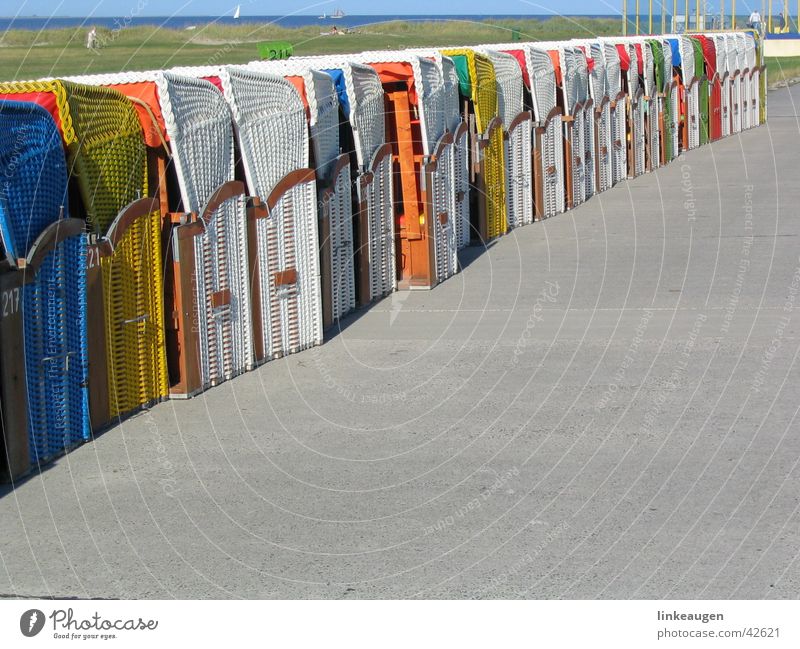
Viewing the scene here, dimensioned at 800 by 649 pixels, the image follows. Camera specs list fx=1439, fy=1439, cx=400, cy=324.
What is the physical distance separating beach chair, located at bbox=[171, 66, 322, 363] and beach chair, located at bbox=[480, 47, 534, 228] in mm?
6405

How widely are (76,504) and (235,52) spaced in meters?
50.5

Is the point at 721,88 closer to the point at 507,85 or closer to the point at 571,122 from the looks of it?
the point at 571,122

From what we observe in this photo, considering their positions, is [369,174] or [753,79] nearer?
[369,174]

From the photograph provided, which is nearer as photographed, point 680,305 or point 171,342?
point 171,342

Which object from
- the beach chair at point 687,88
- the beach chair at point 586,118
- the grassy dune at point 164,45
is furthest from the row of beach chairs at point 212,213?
the grassy dune at point 164,45

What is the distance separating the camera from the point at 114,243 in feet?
28.3

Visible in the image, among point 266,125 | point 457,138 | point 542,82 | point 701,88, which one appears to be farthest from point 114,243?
point 701,88

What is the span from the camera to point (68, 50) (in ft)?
206

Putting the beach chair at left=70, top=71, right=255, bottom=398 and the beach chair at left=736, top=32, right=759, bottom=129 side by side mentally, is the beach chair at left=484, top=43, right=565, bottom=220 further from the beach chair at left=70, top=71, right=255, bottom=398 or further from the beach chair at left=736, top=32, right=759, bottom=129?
the beach chair at left=736, top=32, right=759, bottom=129

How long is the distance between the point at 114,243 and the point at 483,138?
8.30 m

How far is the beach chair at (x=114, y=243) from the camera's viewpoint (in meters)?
8.40

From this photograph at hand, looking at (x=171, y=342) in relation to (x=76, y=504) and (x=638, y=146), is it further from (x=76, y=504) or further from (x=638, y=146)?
(x=638, y=146)

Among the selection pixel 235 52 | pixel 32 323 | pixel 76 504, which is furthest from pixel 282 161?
pixel 235 52

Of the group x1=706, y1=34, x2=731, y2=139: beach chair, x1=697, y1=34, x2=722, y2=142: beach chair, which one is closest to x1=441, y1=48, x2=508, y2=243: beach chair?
x1=697, y1=34, x2=722, y2=142: beach chair
